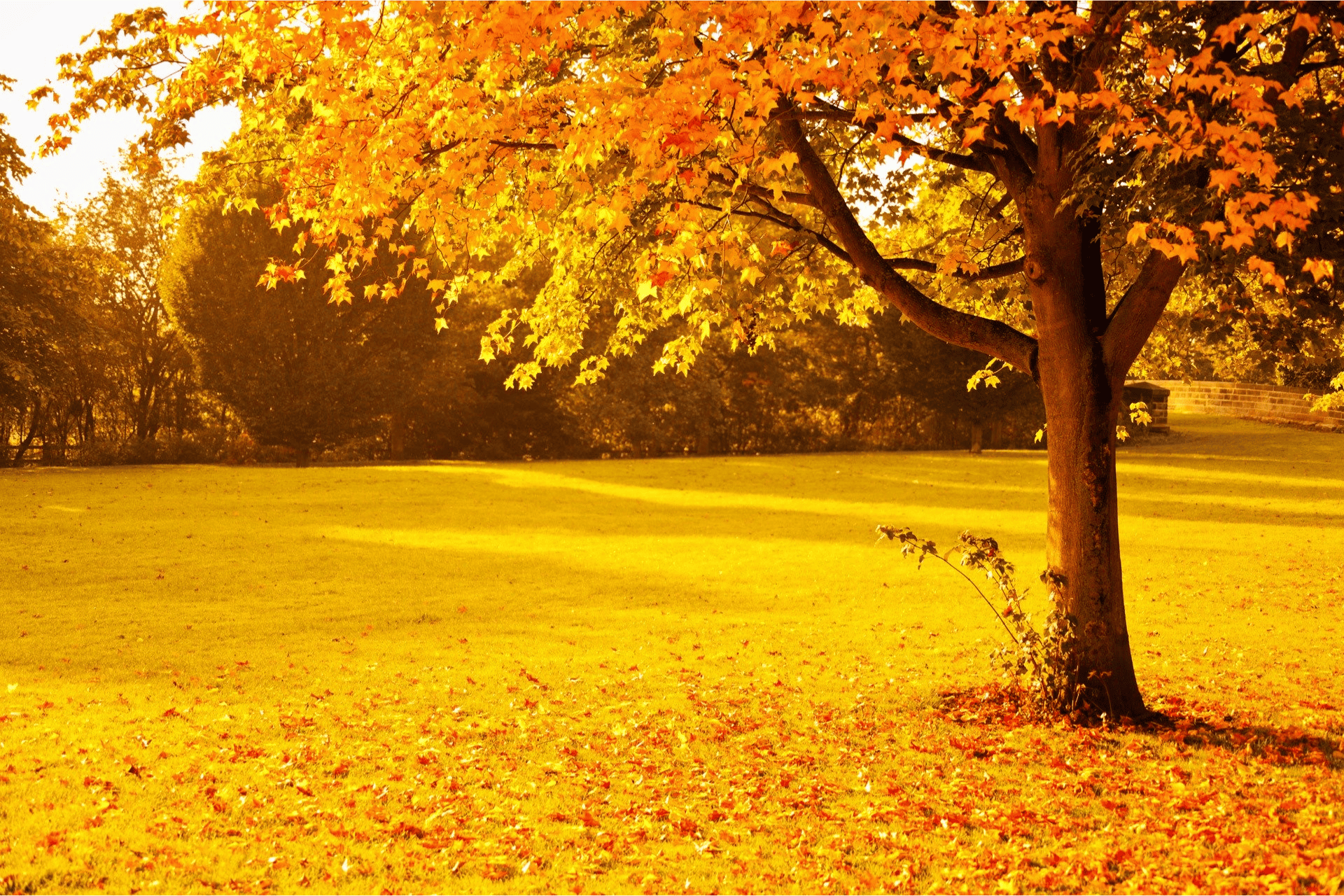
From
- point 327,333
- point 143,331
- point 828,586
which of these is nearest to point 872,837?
point 828,586

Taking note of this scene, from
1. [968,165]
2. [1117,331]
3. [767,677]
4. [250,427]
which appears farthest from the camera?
[250,427]

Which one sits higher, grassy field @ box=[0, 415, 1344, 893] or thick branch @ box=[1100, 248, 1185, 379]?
thick branch @ box=[1100, 248, 1185, 379]

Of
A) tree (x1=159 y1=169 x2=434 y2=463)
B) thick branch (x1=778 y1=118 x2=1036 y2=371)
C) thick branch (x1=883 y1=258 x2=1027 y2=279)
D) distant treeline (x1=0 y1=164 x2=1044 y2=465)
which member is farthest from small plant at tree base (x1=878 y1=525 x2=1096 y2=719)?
tree (x1=159 y1=169 x2=434 y2=463)

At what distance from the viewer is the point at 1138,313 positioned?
8266mm

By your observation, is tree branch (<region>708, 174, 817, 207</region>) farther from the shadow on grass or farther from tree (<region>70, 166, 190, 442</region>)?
tree (<region>70, 166, 190, 442</region>)

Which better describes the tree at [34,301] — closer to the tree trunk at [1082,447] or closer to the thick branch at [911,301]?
the thick branch at [911,301]

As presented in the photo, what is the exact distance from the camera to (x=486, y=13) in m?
6.72

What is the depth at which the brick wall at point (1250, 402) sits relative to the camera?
50.9 meters

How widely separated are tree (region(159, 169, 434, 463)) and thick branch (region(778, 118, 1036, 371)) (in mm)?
32139

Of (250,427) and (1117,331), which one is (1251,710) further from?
(250,427)

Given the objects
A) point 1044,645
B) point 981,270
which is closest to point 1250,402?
point 981,270

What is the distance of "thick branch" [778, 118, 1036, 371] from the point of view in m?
8.91

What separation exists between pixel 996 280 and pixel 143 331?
138 feet

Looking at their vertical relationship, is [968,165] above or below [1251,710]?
above
